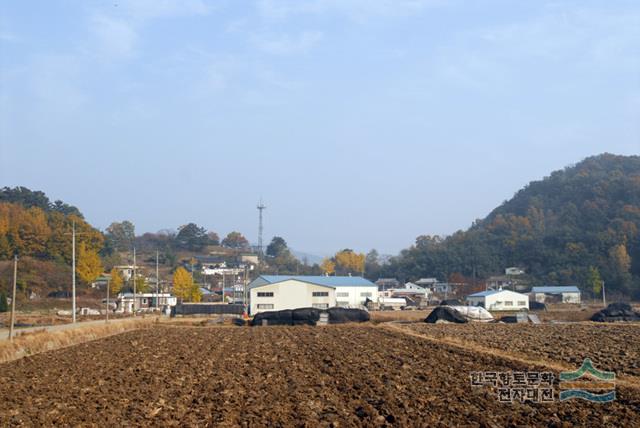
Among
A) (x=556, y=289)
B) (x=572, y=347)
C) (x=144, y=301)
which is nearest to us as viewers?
(x=572, y=347)

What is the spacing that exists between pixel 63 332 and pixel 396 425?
22174mm

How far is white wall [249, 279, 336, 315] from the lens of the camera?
59.9 meters

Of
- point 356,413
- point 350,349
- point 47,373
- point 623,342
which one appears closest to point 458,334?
point 623,342

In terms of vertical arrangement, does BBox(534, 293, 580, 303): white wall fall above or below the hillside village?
below

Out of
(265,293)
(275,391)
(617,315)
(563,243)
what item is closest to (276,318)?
(265,293)

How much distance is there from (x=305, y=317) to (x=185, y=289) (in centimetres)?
3743

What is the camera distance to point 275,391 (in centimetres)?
1384

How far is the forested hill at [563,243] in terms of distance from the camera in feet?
304

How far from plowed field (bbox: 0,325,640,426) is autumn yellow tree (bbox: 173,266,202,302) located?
5397 centimetres

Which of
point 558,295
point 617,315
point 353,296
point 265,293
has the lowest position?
point 558,295

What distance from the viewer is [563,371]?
52.2 ft

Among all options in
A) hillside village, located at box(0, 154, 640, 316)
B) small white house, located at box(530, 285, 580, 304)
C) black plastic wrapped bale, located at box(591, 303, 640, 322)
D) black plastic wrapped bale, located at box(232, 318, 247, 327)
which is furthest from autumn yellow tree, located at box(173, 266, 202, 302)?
black plastic wrapped bale, located at box(591, 303, 640, 322)

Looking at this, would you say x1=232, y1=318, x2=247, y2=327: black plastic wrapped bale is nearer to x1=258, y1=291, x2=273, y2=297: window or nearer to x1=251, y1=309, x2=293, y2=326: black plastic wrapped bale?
x1=251, y1=309, x2=293, y2=326: black plastic wrapped bale

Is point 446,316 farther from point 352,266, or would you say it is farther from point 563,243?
point 352,266
